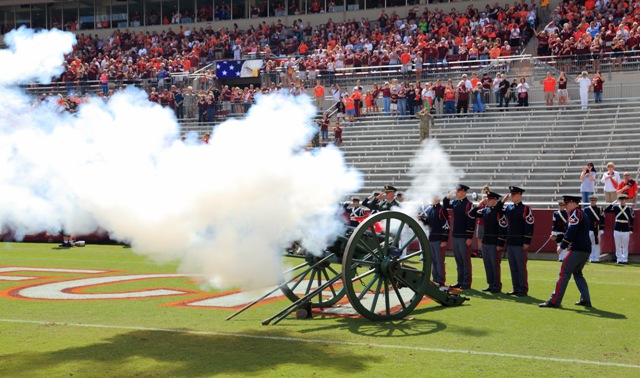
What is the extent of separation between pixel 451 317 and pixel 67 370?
573 cm

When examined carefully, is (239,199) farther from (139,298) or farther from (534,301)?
(534,301)

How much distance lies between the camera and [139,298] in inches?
565

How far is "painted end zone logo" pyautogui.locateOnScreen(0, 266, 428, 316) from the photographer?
44.7ft

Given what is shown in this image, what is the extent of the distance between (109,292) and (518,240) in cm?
751

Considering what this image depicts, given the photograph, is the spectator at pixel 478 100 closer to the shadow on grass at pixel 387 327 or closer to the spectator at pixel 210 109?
the spectator at pixel 210 109

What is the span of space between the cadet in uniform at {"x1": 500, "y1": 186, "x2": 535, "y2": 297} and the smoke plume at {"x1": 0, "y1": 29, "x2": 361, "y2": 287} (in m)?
3.86

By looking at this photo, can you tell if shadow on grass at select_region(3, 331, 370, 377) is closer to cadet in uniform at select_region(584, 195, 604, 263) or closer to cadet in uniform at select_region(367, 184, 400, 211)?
cadet in uniform at select_region(367, 184, 400, 211)

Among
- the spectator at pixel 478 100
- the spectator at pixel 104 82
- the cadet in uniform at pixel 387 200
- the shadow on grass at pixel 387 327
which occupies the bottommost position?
the shadow on grass at pixel 387 327

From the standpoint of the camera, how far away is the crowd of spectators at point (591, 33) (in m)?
31.1

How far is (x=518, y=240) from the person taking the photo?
47.5 ft

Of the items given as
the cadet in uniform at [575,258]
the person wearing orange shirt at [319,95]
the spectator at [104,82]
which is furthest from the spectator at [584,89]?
the spectator at [104,82]

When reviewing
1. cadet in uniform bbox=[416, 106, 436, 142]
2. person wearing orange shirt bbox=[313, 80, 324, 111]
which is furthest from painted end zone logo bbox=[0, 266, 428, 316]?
person wearing orange shirt bbox=[313, 80, 324, 111]

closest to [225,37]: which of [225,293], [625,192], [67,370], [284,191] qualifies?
[625,192]

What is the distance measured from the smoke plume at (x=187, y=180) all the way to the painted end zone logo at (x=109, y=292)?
1.83 metres
